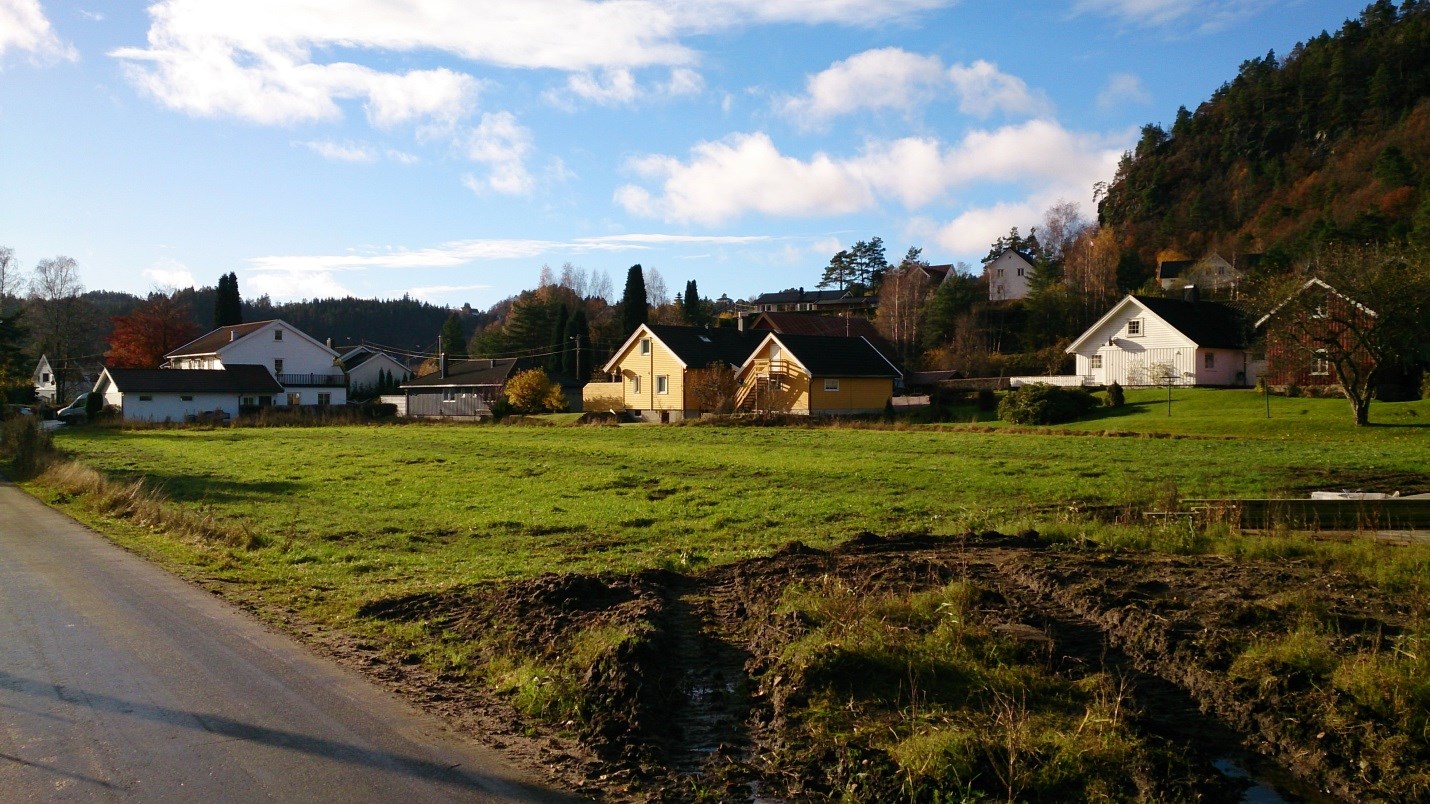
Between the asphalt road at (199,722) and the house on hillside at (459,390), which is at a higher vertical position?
the house on hillside at (459,390)

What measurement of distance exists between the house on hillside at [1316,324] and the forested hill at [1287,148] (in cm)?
5590

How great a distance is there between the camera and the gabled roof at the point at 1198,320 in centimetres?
5281

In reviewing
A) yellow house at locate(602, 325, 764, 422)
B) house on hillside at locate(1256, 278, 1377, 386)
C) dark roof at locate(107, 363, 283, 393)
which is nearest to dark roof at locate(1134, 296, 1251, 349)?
house on hillside at locate(1256, 278, 1377, 386)

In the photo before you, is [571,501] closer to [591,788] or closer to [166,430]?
[591,788]

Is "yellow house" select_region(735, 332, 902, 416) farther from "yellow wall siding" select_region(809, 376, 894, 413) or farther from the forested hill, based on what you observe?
the forested hill

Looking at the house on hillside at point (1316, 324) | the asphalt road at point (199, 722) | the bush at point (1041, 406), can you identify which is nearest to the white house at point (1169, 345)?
the bush at point (1041, 406)

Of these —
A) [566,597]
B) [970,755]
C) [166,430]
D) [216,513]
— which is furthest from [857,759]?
[166,430]

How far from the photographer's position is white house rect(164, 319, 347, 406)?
282ft

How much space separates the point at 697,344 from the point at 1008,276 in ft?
185

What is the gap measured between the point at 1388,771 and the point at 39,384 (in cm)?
11746

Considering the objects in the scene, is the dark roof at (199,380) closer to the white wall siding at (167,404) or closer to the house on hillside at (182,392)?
the house on hillside at (182,392)

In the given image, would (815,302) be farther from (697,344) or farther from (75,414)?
(75,414)

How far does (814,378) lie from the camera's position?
54.8 m

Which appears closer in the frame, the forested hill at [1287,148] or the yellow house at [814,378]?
the yellow house at [814,378]
